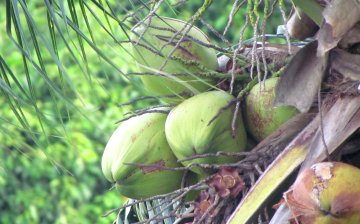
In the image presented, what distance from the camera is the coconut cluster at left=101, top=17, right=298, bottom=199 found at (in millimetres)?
1395

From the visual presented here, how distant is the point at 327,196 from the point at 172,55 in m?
0.38

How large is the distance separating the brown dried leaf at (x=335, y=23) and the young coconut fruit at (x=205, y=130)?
187mm

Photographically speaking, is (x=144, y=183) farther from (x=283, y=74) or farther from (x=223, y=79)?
(x=283, y=74)

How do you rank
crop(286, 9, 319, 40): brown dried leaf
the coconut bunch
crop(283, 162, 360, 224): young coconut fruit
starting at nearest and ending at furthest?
1. crop(283, 162, 360, 224): young coconut fruit
2. the coconut bunch
3. crop(286, 9, 319, 40): brown dried leaf

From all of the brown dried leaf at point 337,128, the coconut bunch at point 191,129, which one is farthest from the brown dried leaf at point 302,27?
the brown dried leaf at point 337,128

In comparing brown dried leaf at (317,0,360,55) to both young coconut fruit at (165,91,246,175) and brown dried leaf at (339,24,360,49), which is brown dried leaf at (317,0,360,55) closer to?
brown dried leaf at (339,24,360,49)

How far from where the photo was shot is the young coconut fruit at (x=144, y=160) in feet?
4.81

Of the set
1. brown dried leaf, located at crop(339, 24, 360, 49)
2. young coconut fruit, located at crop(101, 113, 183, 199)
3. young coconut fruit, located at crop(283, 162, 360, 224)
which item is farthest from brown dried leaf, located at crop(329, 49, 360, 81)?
young coconut fruit, located at crop(101, 113, 183, 199)

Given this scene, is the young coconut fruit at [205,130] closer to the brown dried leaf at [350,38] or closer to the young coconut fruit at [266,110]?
the young coconut fruit at [266,110]

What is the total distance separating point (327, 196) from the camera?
1151 mm

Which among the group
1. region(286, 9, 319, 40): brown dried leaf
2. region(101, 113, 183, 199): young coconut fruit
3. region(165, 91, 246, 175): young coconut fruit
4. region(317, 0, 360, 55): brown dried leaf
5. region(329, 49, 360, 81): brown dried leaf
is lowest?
region(101, 113, 183, 199): young coconut fruit

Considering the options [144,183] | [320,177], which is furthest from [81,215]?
[320,177]

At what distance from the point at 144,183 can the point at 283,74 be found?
0.30 metres

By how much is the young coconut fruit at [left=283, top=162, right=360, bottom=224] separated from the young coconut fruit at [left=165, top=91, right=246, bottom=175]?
0.77 feet
